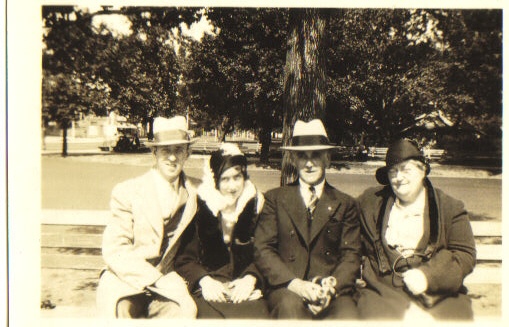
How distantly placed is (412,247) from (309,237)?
0.48 meters

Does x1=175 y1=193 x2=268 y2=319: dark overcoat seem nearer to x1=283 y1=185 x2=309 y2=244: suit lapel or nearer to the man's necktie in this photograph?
x1=283 y1=185 x2=309 y2=244: suit lapel

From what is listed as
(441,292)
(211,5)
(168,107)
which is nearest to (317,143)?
(441,292)

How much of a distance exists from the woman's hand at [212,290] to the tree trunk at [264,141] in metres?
2.82

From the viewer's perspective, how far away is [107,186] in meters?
5.35

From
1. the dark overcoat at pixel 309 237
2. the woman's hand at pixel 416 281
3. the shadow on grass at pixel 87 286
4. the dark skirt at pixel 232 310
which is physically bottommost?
the shadow on grass at pixel 87 286

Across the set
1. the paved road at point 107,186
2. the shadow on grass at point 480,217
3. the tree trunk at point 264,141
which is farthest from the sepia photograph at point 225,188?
the shadow on grass at point 480,217

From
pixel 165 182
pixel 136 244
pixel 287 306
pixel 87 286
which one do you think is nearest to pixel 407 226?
pixel 287 306

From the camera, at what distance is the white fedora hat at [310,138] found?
2033 millimetres

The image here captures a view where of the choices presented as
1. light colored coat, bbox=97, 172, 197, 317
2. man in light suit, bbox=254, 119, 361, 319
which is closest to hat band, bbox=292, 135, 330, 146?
man in light suit, bbox=254, 119, 361, 319

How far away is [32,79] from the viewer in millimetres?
2422

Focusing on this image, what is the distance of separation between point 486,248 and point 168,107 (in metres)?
2.23

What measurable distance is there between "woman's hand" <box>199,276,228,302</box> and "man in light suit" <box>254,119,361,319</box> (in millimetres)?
198

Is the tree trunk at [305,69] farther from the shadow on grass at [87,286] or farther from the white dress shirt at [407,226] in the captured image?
the shadow on grass at [87,286]

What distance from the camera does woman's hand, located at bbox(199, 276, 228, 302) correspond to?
1949 mm
